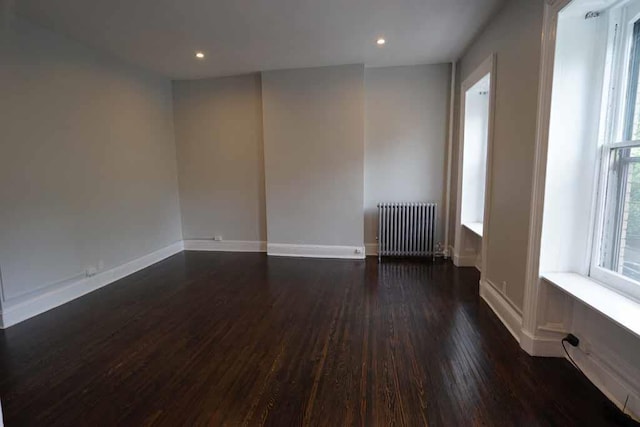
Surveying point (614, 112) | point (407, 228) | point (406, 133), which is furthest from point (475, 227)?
point (614, 112)

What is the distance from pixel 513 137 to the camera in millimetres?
2541

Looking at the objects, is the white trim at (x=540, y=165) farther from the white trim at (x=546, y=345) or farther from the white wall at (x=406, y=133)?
the white wall at (x=406, y=133)

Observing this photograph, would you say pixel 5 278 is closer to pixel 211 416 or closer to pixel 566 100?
pixel 211 416

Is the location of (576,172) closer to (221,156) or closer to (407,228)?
(407,228)

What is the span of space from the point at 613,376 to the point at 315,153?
3.83 metres

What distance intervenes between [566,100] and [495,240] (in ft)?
4.46

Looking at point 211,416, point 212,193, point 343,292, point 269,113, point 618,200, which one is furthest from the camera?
point 212,193

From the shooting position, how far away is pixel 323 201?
4699 millimetres

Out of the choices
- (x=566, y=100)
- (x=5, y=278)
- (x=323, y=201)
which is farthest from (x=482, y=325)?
(x=5, y=278)

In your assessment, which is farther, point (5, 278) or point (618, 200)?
point (5, 278)

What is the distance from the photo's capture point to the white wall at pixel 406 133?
4.46 metres

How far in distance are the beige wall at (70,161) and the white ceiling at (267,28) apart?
1.13 ft

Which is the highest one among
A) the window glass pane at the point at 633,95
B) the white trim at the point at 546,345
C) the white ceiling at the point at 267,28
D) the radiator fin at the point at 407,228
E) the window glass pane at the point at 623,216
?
the white ceiling at the point at 267,28

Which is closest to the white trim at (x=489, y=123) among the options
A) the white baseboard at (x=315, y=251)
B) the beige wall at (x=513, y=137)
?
the beige wall at (x=513, y=137)
